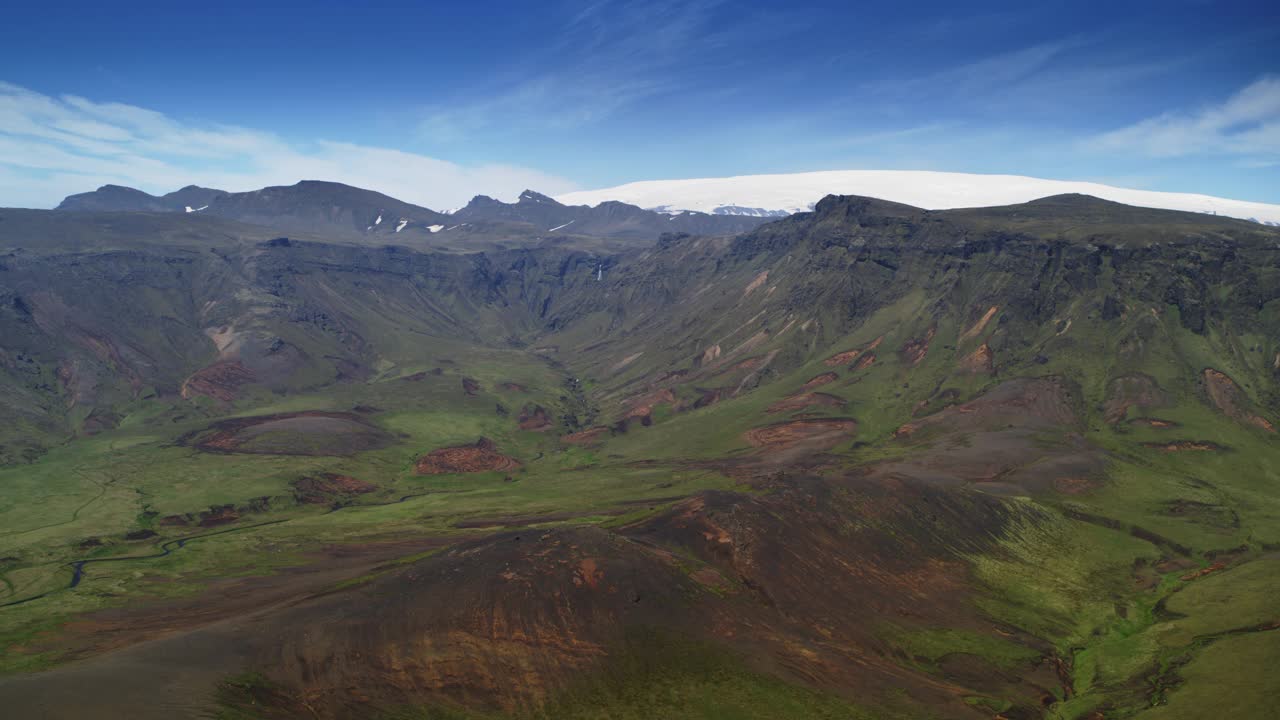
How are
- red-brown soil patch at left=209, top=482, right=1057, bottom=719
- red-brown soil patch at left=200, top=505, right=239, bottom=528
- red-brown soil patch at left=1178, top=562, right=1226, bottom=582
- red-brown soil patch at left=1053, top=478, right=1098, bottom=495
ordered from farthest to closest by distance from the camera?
red-brown soil patch at left=200, top=505, right=239, bottom=528, red-brown soil patch at left=1053, top=478, right=1098, bottom=495, red-brown soil patch at left=1178, top=562, right=1226, bottom=582, red-brown soil patch at left=209, top=482, right=1057, bottom=719

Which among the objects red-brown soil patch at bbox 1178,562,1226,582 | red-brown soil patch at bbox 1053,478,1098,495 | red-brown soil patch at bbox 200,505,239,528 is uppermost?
red-brown soil patch at bbox 1053,478,1098,495

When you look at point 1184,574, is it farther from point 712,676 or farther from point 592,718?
point 592,718

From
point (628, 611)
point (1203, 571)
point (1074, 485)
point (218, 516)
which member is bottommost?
point (218, 516)

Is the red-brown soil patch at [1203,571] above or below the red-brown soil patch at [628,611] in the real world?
below

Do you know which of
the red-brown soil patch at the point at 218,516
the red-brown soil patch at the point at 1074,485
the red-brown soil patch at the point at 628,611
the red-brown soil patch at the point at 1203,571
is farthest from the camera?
the red-brown soil patch at the point at 218,516

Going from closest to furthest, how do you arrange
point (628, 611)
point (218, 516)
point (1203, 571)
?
point (628, 611), point (1203, 571), point (218, 516)

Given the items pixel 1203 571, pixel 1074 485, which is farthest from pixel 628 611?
pixel 1074 485

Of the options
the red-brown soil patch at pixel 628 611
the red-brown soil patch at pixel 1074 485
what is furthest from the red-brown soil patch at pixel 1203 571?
the red-brown soil patch at pixel 628 611

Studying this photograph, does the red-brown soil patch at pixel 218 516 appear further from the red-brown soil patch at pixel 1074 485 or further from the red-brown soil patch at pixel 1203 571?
the red-brown soil patch at pixel 1203 571

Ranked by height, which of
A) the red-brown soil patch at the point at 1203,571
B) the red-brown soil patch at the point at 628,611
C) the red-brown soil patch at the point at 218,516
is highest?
the red-brown soil patch at the point at 628,611

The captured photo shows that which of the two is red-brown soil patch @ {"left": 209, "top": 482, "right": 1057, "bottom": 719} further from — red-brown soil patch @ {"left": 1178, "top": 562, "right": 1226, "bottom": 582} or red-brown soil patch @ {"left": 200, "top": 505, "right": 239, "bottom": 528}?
red-brown soil patch @ {"left": 200, "top": 505, "right": 239, "bottom": 528}

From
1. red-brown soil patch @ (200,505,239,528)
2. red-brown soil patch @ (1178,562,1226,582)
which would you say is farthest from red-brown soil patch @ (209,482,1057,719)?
red-brown soil patch @ (200,505,239,528)

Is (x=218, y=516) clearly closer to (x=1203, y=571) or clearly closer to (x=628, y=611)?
(x=628, y=611)
